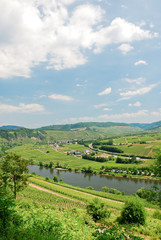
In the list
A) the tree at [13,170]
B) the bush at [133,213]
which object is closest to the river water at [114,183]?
the bush at [133,213]

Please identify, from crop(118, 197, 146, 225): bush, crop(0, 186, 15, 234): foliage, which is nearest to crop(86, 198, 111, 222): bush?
crop(118, 197, 146, 225): bush

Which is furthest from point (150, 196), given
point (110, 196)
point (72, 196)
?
point (110, 196)

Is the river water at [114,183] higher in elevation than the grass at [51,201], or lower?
lower

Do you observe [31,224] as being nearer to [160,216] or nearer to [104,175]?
[160,216]

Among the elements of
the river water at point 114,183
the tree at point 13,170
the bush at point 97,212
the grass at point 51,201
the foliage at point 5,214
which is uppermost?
the foliage at point 5,214

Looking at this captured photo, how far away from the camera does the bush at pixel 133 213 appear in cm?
1909

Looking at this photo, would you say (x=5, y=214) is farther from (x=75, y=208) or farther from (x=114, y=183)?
(x=114, y=183)

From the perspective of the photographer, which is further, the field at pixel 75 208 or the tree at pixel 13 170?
the tree at pixel 13 170

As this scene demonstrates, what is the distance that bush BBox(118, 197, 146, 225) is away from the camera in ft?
62.6

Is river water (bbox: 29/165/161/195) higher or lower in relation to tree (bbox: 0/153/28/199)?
lower

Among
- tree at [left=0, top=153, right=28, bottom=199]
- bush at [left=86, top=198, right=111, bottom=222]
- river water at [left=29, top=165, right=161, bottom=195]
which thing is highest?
tree at [left=0, top=153, right=28, bottom=199]

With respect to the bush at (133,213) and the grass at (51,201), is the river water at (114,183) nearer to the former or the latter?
the grass at (51,201)

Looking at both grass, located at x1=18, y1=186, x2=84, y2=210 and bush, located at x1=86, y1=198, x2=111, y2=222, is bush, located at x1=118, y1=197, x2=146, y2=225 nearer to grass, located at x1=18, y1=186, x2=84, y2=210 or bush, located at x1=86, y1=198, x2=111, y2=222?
bush, located at x1=86, y1=198, x2=111, y2=222

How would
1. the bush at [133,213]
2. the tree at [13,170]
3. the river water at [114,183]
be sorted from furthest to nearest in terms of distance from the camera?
the river water at [114,183] < the tree at [13,170] < the bush at [133,213]
